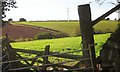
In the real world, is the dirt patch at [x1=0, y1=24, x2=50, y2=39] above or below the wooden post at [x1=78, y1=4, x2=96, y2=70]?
below

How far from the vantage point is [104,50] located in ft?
28.3

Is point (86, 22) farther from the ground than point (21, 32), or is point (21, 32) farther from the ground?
point (86, 22)

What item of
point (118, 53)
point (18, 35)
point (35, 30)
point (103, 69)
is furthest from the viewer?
point (35, 30)

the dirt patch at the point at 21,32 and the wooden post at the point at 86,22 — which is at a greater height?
the wooden post at the point at 86,22

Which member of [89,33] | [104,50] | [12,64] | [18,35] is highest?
A: [89,33]

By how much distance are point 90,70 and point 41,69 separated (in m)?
1.97

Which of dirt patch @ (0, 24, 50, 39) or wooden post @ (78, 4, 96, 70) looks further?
dirt patch @ (0, 24, 50, 39)

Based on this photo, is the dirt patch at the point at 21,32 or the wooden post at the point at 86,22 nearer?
the wooden post at the point at 86,22

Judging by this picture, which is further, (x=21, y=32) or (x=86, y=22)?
(x=21, y=32)

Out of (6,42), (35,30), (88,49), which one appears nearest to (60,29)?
(35,30)

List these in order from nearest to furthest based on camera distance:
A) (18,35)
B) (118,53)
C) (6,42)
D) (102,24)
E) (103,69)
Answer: (118,53) → (103,69) → (6,42) → (102,24) → (18,35)

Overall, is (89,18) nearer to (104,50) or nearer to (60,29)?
(104,50)

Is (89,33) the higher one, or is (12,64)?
(89,33)

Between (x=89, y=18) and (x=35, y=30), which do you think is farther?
(x=35, y=30)
